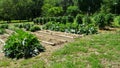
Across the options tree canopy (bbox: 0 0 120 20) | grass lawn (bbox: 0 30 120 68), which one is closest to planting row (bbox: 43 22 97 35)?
grass lawn (bbox: 0 30 120 68)

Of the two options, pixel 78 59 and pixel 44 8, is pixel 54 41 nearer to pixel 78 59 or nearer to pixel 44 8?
pixel 78 59

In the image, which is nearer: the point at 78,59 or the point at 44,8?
the point at 78,59

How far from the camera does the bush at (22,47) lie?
7713 mm

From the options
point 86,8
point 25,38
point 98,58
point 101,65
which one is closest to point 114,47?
point 98,58

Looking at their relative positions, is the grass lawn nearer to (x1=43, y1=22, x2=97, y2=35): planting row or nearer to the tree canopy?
(x1=43, y1=22, x2=97, y2=35): planting row

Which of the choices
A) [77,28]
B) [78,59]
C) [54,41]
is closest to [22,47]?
[78,59]

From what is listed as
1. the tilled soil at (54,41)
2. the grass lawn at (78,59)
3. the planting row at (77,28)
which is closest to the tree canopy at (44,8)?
the planting row at (77,28)

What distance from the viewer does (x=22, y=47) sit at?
7.75 m

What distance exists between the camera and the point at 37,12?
50062 millimetres

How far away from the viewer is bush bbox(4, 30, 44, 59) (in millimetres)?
7713

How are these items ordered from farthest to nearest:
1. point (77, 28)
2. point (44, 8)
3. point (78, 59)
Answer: point (44, 8) < point (77, 28) < point (78, 59)

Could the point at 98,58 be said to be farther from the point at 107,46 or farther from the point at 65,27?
the point at 65,27

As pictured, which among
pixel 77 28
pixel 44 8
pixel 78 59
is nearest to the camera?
pixel 78 59

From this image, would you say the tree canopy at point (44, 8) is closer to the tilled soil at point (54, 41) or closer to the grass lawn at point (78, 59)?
the tilled soil at point (54, 41)
